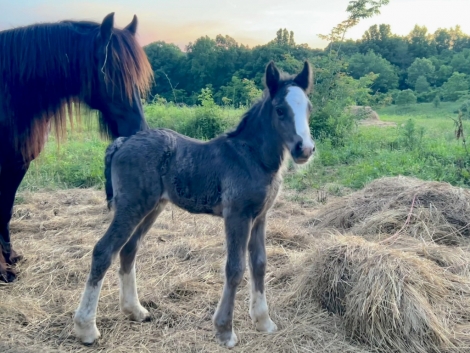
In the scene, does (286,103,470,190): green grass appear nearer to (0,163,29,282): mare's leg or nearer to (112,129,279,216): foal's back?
(112,129,279,216): foal's back

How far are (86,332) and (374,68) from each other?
26079mm

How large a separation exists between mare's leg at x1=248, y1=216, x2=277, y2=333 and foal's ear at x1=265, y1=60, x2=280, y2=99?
0.96 metres

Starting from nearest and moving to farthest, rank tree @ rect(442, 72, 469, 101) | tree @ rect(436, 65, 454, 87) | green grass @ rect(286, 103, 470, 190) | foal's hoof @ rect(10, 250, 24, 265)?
foal's hoof @ rect(10, 250, 24, 265) → green grass @ rect(286, 103, 470, 190) → tree @ rect(442, 72, 469, 101) → tree @ rect(436, 65, 454, 87)

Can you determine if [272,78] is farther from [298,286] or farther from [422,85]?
[422,85]

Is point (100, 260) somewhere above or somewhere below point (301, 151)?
below

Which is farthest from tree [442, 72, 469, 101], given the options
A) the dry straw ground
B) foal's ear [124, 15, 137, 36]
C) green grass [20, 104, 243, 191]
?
foal's ear [124, 15, 137, 36]

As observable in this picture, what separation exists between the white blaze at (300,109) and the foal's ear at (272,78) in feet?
0.41

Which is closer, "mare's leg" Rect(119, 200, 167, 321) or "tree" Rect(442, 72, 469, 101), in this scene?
"mare's leg" Rect(119, 200, 167, 321)

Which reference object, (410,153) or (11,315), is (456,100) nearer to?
(410,153)

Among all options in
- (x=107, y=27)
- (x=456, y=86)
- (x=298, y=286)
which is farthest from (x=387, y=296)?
(x=456, y=86)

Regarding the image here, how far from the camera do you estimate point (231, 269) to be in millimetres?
2980

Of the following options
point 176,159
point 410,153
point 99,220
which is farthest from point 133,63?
point 410,153

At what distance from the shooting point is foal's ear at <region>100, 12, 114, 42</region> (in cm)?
391

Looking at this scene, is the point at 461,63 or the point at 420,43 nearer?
the point at 461,63
